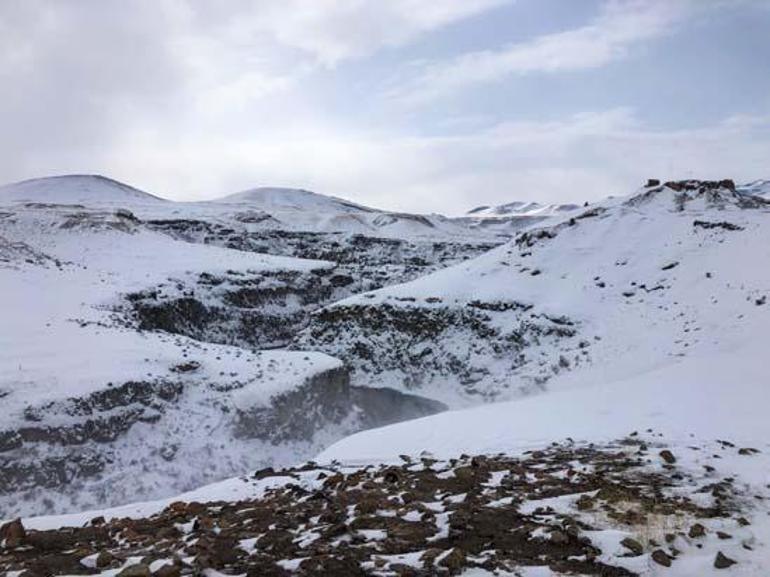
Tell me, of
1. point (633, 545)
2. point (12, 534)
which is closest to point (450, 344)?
point (12, 534)

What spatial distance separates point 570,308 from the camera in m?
28.3

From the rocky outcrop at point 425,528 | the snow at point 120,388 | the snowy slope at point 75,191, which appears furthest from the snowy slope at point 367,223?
the rocky outcrop at point 425,528

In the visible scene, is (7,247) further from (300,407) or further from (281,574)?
(281,574)

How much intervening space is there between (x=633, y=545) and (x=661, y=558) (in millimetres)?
299

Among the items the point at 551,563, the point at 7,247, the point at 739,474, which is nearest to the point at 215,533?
the point at 551,563

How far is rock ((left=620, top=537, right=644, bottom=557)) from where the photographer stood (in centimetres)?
662

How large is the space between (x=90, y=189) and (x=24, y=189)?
10.8 m

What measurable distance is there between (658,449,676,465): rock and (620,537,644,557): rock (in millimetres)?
4097

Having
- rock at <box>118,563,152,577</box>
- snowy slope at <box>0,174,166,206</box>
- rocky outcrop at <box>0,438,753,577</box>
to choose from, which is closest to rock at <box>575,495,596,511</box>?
rocky outcrop at <box>0,438,753,577</box>

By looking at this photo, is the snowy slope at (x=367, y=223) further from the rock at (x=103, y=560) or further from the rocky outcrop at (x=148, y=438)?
the rock at (x=103, y=560)

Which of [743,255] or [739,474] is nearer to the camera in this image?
[739,474]

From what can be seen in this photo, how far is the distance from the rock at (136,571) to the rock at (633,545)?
4.53 meters

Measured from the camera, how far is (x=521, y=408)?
17.5 metres

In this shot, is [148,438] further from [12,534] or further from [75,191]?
[75,191]
